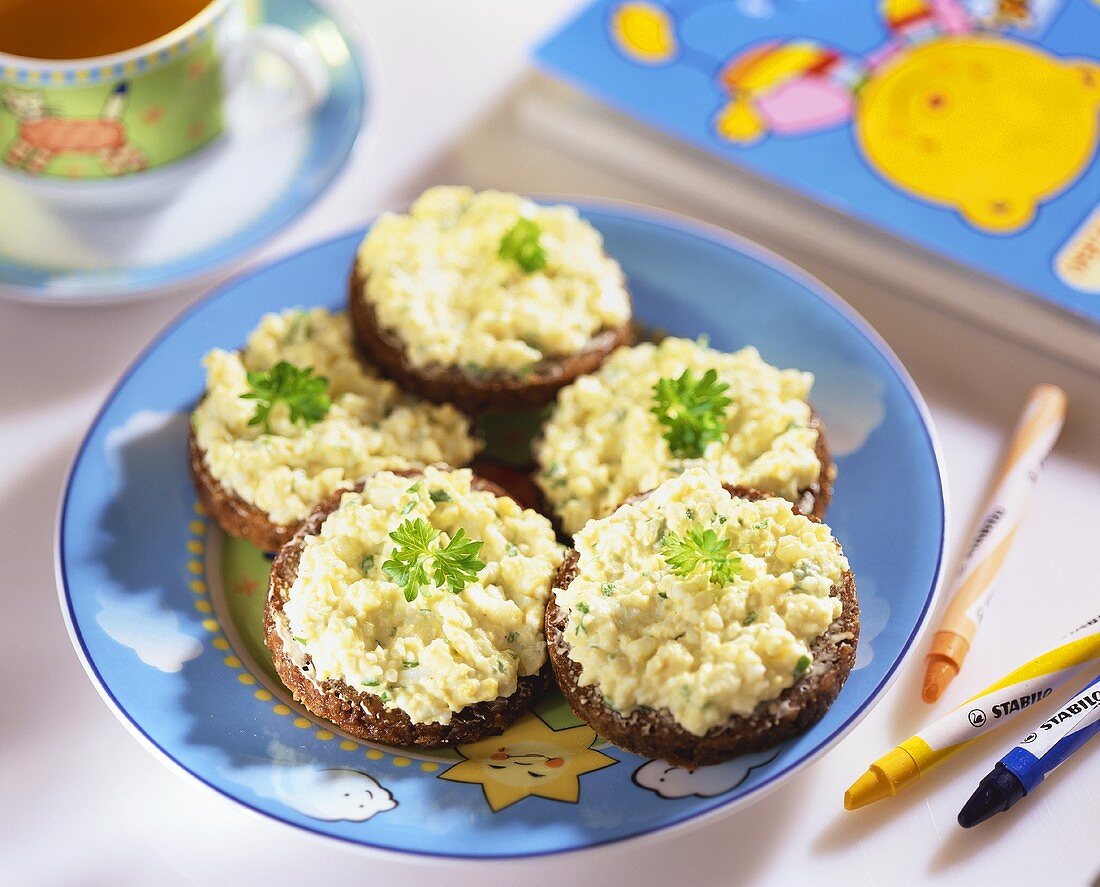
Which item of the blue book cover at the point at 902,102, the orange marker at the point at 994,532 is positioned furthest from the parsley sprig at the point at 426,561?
the blue book cover at the point at 902,102

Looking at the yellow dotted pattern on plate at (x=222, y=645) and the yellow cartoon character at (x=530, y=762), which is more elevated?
the yellow cartoon character at (x=530, y=762)

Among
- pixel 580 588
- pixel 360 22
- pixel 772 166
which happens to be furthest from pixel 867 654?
pixel 360 22

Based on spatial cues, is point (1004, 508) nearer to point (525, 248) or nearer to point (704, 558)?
point (704, 558)

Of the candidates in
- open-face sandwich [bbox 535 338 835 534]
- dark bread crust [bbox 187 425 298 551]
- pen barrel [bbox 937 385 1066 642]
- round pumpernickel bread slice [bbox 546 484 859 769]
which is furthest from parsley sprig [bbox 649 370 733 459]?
dark bread crust [bbox 187 425 298 551]

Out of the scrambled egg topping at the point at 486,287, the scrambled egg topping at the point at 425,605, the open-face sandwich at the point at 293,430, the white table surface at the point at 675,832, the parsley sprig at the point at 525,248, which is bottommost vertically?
the white table surface at the point at 675,832

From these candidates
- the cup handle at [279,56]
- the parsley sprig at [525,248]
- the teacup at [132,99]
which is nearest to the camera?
the parsley sprig at [525,248]

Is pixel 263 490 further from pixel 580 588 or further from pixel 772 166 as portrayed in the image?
pixel 772 166

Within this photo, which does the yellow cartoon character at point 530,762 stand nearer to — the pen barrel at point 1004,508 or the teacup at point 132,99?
the pen barrel at point 1004,508
